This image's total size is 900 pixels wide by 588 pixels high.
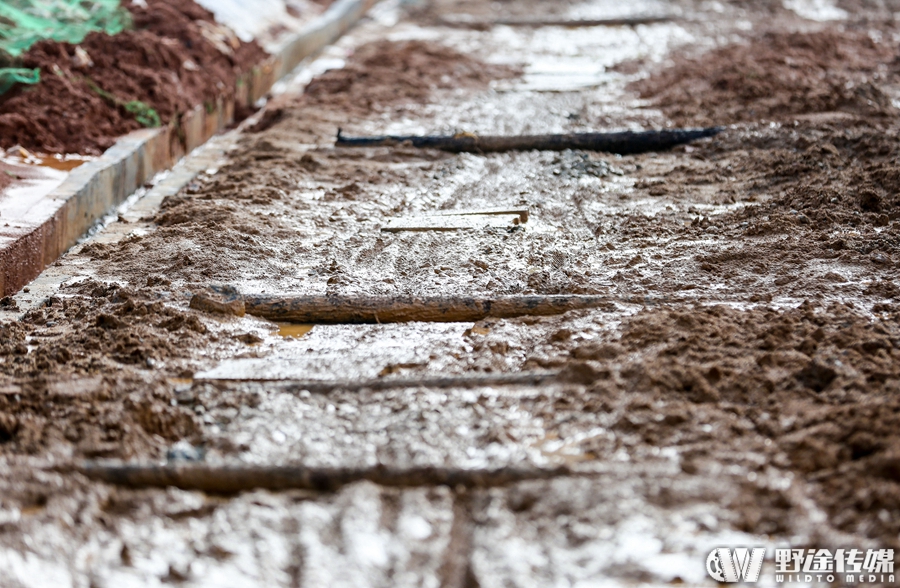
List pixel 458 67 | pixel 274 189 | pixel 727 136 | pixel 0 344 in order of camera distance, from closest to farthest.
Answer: pixel 0 344
pixel 274 189
pixel 727 136
pixel 458 67

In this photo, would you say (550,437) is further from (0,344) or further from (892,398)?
(0,344)

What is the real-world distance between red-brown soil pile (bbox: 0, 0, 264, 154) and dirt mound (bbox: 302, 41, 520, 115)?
856 mm

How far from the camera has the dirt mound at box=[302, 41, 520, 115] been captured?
308 inches

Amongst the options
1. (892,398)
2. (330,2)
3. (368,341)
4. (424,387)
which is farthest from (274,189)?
(330,2)

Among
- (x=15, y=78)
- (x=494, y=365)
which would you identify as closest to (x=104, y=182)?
(x=15, y=78)

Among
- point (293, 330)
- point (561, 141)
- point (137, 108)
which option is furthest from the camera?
point (137, 108)

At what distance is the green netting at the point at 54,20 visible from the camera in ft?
22.0

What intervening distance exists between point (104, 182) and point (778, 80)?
5141 millimetres

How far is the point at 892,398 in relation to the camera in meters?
2.99

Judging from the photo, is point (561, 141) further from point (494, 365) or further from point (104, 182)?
point (494, 365)

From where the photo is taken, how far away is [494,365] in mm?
3484

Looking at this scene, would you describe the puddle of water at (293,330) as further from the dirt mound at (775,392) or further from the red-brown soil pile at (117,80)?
the red-brown soil pile at (117,80)

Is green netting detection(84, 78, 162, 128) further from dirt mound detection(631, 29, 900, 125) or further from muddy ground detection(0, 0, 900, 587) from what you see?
dirt mound detection(631, 29, 900, 125)

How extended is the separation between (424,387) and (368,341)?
0.54m
